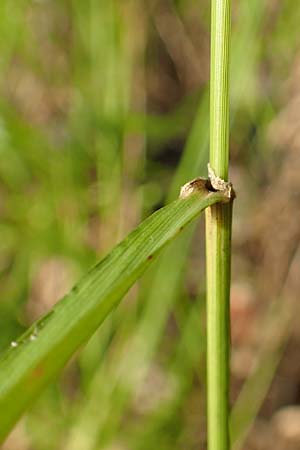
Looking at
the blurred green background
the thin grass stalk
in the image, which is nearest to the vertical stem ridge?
the thin grass stalk

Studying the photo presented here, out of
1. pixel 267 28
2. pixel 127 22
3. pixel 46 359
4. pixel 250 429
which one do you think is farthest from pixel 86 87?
pixel 46 359

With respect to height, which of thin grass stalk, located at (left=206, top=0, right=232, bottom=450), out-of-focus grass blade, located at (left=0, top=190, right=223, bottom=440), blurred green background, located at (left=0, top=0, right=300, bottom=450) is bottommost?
out-of-focus grass blade, located at (left=0, top=190, right=223, bottom=440)

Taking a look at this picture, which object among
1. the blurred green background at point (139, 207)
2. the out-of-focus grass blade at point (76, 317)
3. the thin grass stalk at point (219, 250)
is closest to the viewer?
the out-of-focus grass blade at point (76, 317)

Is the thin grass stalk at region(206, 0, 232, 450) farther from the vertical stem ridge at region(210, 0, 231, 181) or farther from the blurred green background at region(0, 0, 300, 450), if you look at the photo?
the blurred green background at region(0, 0, 300, 450)

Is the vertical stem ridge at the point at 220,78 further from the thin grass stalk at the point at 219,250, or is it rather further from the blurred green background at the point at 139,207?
the blurred green background at the point at 139,207

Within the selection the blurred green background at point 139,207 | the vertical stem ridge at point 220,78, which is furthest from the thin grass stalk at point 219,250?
the blurred green background at point 139,207

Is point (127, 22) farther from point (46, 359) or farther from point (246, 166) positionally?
point (46, 359)
